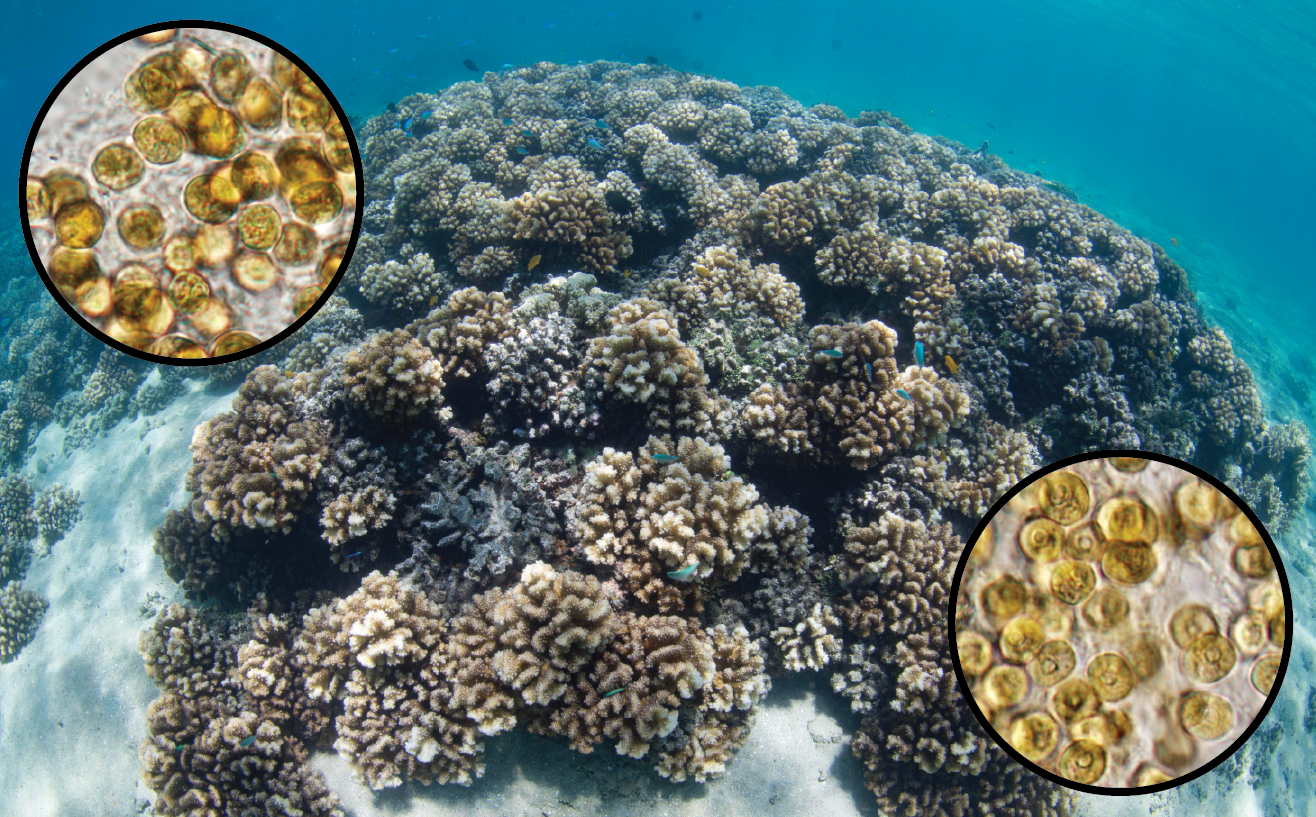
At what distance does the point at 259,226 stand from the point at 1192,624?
5.88m

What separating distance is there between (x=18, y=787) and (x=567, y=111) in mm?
15117

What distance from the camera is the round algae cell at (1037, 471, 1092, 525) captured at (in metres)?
2.91

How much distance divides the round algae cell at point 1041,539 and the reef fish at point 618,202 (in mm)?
7037

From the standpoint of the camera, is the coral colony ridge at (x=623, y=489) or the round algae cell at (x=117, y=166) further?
the coral colony ridge at (x=623, y=489)

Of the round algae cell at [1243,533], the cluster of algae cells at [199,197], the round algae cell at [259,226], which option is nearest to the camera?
the round algae cell at [1243,533]

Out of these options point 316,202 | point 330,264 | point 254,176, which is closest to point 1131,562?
point 330,264

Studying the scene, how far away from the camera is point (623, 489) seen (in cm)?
509

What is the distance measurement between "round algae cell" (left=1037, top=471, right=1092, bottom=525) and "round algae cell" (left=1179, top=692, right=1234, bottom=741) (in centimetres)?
106

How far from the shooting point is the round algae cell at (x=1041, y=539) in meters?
2.97

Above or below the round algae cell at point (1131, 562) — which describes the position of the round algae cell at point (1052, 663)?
below

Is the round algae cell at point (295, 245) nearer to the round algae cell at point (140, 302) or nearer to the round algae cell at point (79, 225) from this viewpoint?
the round algae cell at point (140, 302)

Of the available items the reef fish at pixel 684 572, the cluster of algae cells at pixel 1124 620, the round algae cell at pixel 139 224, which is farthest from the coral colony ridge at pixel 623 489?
the round algae cell at pixel 139 224

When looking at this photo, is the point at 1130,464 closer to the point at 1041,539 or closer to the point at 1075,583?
the point at 1041,539

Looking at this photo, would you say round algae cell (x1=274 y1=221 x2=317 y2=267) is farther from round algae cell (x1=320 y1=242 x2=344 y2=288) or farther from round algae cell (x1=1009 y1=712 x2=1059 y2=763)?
round algae cell (x1=1009 y1=712 x2=1059 y2=763)
